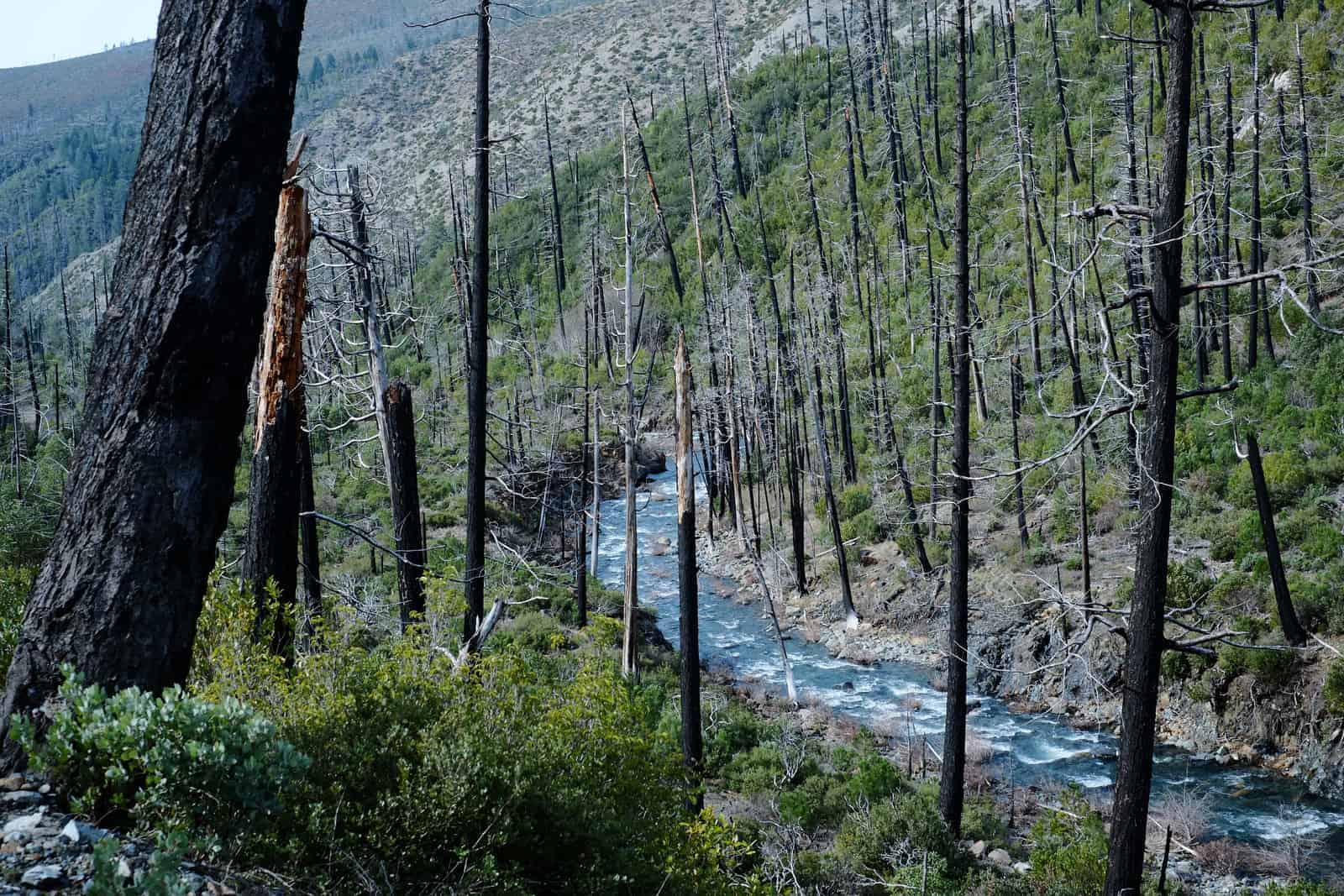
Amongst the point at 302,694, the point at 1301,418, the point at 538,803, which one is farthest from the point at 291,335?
the point at 1301,418

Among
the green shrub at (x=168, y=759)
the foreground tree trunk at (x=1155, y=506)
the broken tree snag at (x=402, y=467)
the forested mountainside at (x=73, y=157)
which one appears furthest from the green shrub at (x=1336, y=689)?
the forested mountainside at (x=73, y=157)

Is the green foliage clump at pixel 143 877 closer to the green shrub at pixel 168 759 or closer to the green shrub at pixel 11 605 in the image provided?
the green shrub at pixel 168 759

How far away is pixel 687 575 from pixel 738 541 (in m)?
21.0

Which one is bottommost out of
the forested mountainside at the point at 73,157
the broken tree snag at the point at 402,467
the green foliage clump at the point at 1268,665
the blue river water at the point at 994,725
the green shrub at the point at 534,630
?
the blue river water at the point at 994,725

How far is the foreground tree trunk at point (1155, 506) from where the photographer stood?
631cm

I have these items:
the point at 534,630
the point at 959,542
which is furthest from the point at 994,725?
the point at 534,630

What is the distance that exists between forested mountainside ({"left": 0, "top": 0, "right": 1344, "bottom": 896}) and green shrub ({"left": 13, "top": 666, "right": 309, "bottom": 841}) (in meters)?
0.02

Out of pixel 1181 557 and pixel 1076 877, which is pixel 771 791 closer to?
pixel 1076 877

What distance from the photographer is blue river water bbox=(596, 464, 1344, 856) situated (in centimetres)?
1434

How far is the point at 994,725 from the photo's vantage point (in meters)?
19.1

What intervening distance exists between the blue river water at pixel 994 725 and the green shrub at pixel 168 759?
14880mm

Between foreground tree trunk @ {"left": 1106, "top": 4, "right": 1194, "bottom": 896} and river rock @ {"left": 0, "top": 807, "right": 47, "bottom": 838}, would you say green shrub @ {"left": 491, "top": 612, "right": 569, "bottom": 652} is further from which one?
river rock @ {"left": 0, "top": 807, "right": 47, "bottom": 838}

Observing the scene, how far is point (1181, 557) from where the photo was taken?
20.5 meters

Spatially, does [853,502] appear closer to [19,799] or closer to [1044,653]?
[1044,653]
